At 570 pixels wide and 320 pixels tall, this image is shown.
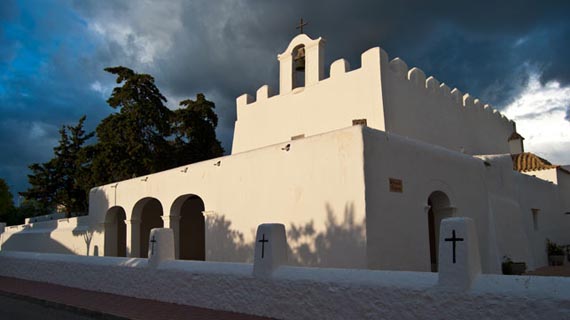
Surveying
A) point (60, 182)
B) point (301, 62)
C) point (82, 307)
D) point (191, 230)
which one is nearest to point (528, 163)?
point (301, 62)

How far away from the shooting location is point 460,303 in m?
5.11

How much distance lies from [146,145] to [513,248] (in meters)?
18.1

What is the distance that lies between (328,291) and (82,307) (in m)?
4.94

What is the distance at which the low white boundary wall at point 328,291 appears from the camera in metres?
4.75

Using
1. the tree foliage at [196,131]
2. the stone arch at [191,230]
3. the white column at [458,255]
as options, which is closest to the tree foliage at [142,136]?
the tree foliage at [196,131]

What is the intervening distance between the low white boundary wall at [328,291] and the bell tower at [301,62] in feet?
27.0

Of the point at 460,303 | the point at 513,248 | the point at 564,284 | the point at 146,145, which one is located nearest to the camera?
the point at 564,284

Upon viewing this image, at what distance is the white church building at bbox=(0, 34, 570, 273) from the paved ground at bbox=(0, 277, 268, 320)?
2997 millimetres

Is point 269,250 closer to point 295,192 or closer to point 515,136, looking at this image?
point 295,192

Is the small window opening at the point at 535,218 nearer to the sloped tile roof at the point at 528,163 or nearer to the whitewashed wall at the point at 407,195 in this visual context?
the sloped tile roof at the point at 528,163

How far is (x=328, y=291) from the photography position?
633 cm

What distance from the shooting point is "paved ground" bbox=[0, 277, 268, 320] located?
749cm

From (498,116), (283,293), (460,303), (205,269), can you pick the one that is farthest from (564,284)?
(498,116)

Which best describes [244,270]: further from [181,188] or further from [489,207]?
[489,207]
